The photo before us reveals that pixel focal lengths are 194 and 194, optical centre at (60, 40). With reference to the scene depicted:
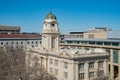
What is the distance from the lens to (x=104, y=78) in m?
58.6

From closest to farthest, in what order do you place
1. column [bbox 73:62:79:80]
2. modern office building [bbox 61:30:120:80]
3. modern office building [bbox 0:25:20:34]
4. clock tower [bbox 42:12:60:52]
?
column [bbox 73:62:79:80] < clock tower [bbox 42:12:60:52] < modern office building [bbox 61:30:120:80] < modern office building [bbox 0:25:20:34]

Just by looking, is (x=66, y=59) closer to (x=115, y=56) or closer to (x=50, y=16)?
(x=50, y=16)

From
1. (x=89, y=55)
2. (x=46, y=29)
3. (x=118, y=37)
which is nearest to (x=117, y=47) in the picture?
(x=118, y=37)

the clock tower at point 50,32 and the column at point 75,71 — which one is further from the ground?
the clock tower at point 50,32

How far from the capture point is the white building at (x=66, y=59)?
57781mm

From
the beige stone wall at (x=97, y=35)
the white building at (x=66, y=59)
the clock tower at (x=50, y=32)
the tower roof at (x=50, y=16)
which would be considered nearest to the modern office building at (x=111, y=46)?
the beige stone wall at (x=97, y=35)

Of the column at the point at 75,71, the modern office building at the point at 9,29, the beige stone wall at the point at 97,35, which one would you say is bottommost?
the column at the point at 75,71

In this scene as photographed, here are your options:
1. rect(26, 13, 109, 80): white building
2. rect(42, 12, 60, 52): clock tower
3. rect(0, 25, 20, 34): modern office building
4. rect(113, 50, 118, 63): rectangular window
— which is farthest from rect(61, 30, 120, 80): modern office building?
rect(0, 25, 20, 34): modern office building

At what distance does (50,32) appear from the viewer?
70188mm

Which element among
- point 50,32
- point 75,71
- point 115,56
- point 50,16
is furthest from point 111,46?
point 50,16

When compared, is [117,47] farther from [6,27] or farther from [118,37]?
[6,27]

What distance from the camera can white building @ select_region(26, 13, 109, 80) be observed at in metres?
57.8

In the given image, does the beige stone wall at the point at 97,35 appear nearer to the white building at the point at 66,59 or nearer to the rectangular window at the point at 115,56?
the rectangular window at the point at 115,56

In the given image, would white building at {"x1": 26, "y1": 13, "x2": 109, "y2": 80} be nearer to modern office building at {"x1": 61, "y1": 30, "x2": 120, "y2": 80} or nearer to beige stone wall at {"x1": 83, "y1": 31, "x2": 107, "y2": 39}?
modern office building at {"x1": 61, "y1": 30, "x2": 120, "y2": 80}
